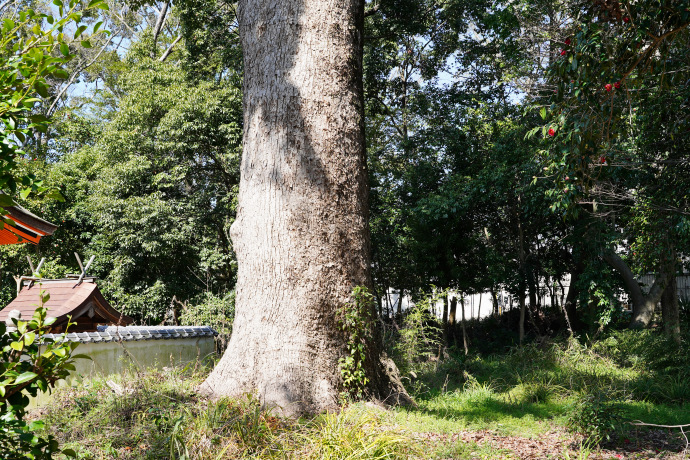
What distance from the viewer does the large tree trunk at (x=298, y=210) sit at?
14.9ft

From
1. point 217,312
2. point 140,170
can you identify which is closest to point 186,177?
point 140,170

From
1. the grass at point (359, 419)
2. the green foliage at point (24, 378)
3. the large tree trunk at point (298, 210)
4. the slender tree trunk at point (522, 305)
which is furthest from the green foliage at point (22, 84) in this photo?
the slender tree trunk at point (522, 305)

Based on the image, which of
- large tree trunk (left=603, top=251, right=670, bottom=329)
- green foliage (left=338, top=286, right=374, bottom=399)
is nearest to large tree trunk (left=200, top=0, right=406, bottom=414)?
green foliage (left=338, top=286, right=374, bottom=399)

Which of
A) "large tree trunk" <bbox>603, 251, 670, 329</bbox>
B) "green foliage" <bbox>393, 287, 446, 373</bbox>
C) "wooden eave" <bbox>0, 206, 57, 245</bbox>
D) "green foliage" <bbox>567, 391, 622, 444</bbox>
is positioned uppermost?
"wooden eave" <bbox>0, 206, 57, 245</bbox>

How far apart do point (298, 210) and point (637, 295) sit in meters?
9.55

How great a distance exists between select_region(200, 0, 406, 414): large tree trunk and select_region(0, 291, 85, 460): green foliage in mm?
2709

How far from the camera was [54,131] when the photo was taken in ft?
70.7

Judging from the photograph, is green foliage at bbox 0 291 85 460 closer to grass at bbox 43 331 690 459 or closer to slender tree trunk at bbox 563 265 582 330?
grass at bbox 43 331 690 459

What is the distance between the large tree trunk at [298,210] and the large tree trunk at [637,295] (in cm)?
790

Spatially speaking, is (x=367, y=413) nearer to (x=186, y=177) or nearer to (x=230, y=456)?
(x=230, y=456)

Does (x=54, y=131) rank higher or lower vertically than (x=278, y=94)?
higher

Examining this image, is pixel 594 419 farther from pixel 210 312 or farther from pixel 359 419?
pixel 210 312

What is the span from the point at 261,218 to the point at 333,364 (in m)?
1.52

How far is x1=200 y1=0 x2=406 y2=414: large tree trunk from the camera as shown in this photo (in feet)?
14.9
